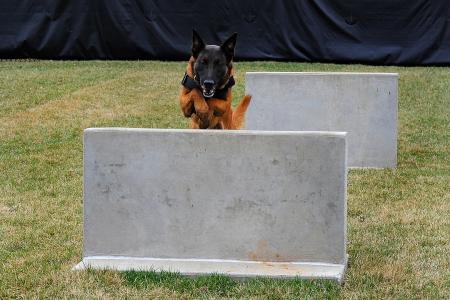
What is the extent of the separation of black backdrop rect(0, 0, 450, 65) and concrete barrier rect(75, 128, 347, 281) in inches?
509

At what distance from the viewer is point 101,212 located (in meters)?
5.12

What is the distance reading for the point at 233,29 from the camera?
17.9 meters

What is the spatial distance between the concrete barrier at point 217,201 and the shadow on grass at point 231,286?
65 millimetres

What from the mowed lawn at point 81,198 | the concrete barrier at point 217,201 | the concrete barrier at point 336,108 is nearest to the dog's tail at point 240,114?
the mowed lawn at point 81,198

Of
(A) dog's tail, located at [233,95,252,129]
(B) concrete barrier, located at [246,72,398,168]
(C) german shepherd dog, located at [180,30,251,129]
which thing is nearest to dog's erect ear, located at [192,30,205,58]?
(C) german shepherd dog, located at [180,30,251,129]

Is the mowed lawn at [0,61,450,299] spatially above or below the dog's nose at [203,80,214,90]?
below

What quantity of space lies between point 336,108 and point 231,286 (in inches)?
173

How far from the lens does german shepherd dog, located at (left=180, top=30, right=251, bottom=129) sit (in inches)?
248

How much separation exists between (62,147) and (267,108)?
7.92 feet

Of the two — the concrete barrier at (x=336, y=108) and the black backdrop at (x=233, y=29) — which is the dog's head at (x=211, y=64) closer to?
the concrete barrier at (x=336, y=108)

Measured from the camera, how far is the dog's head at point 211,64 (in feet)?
20.6

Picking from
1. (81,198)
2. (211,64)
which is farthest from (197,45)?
(81,198)

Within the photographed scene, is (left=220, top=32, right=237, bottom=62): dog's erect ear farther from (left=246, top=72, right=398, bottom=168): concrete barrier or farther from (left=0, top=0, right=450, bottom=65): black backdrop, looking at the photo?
(left=0, top=0, right=450, bottom=65): black backdrop

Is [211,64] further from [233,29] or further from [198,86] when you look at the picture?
[233,29]
